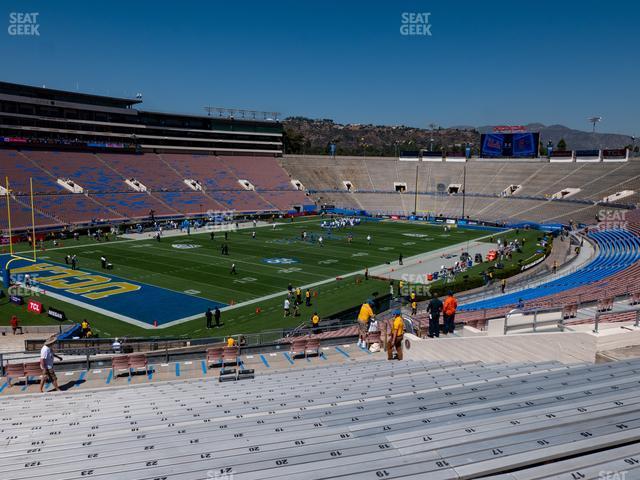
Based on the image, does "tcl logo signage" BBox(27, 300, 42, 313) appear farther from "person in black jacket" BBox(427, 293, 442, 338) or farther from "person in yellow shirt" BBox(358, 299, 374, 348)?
"person in black jacket" BBox(427, 293, 442, 338)

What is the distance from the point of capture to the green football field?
78.9 feet

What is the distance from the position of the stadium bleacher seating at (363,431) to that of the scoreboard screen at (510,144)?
77764mm

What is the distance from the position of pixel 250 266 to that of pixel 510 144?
196 ft

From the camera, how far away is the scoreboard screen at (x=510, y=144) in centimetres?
7851

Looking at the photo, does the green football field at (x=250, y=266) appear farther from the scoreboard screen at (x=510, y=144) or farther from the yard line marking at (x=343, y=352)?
the scoreboard screen at (x=510, y=144)

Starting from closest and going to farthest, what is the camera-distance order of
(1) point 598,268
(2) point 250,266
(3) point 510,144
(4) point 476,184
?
(1) point 598,268 < (2) point 250,266 < (4) point 476,184 < (3) point 510,144

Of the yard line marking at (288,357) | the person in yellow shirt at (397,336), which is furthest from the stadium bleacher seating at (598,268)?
the yard line marking at (288,357)

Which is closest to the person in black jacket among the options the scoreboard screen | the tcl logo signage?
the tcl logo signage

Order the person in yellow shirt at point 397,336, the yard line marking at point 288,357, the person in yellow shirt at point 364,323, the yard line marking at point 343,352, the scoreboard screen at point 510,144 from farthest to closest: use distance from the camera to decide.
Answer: the scoreboard screen at point 510,144
the person in yellow shirt at point 364,323
the yard line marking at point 343,352
the yard line marking at point 288,357
the person in yellow shirt at point 397,336

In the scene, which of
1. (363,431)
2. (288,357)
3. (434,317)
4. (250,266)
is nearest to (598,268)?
(434,317)

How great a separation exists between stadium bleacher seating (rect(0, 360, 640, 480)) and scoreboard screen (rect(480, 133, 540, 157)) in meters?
77.8

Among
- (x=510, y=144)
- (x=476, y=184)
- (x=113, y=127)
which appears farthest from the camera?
(x=510, y=144)

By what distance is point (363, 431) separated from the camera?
531 cm

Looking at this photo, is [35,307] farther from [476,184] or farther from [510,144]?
[510,144]
